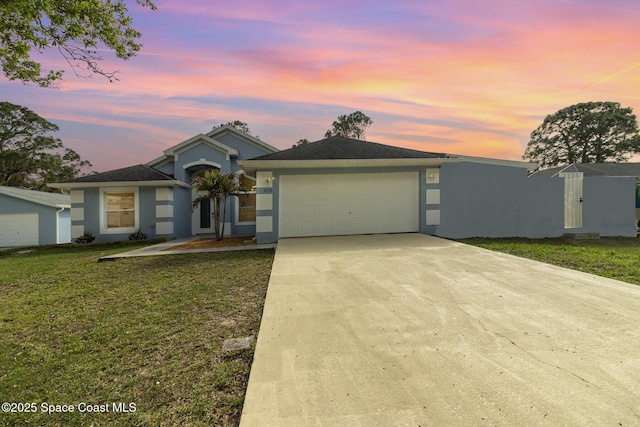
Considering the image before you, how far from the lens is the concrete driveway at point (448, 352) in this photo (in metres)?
1.94

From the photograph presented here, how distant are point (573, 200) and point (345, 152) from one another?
984 cm

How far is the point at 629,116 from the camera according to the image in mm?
31656

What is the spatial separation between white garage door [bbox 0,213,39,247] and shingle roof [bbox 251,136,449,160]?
1553 cm

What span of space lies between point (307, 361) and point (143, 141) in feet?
61.3

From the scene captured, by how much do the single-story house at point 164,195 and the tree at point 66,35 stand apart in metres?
4.86

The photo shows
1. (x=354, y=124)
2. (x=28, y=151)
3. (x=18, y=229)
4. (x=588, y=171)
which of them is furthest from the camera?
(x=354, y=124)

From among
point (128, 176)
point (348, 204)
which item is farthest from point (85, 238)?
point (348, 204)

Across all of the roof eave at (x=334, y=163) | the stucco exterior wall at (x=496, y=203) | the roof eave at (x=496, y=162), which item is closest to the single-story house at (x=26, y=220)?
the roof eave at (x=334, y=163)

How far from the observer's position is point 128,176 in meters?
13.3

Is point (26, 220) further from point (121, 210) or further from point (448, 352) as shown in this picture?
point (448, 352)

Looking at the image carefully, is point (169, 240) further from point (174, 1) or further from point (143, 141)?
point (174, 1)

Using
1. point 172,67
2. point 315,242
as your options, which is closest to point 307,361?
point 315,242

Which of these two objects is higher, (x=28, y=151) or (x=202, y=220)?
(x=28, y=151)

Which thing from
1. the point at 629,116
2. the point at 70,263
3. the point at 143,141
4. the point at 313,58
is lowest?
the point at 70,263
